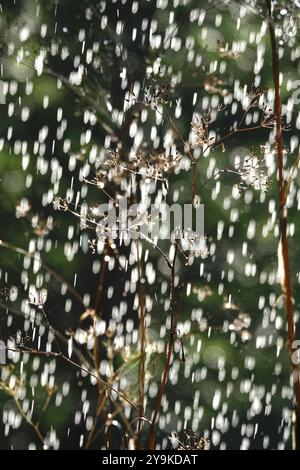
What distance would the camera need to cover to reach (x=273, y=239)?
10.4ft

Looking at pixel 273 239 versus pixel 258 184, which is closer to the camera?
pixel 258 184

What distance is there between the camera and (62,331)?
3.06 metres

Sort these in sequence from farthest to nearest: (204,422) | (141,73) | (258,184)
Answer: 1. (204,422)
2. (141,73)
3. (258,184)

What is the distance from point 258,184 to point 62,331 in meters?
2.34

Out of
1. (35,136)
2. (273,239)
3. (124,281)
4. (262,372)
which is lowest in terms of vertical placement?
(262,372)

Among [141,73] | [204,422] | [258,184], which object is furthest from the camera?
[204,422]

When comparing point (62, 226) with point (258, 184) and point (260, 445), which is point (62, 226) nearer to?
point (260, 445)

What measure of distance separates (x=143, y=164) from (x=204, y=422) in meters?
2.45

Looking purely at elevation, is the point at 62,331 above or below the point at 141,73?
below

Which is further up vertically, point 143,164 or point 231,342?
point 231,342
